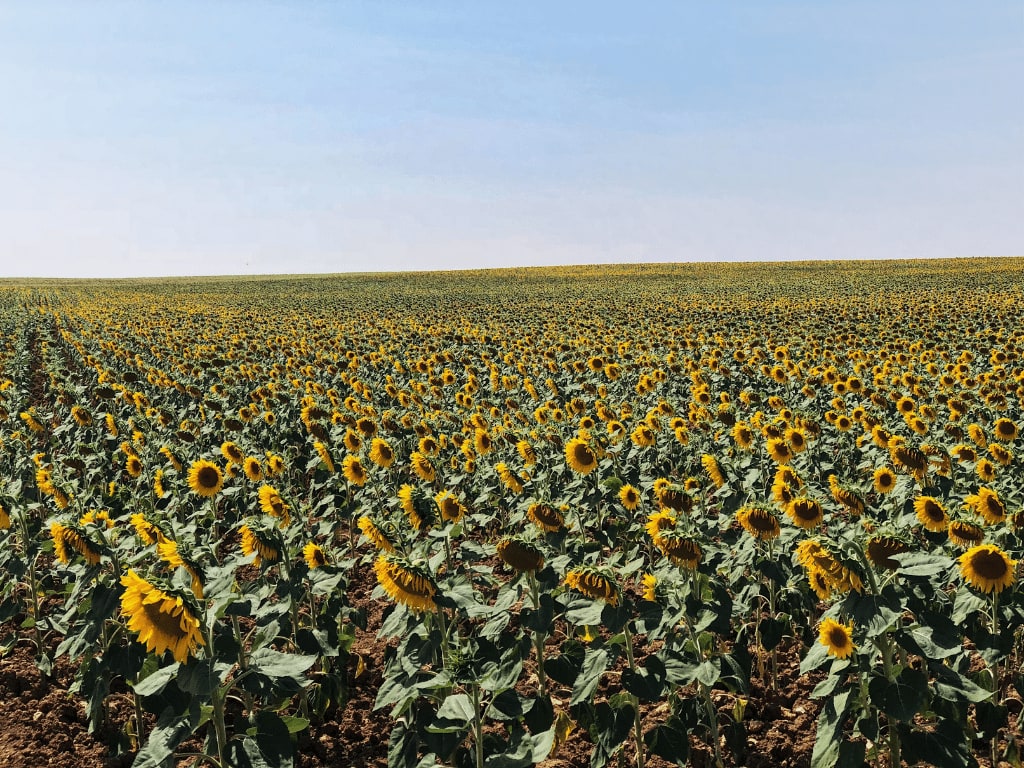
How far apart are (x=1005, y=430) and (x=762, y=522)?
4.66 meters

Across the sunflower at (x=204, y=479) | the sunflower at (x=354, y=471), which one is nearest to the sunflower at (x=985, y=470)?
the sunflower at (x=354, y=471)

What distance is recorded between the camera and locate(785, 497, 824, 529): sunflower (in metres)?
4.23

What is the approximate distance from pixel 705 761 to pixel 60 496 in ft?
15.4

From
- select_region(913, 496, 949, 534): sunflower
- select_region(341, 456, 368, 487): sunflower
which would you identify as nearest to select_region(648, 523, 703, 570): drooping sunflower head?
select_region(913, 496, 949, 534): sunflower

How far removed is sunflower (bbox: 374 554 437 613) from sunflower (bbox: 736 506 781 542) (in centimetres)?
189

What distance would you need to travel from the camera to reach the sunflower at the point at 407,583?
3.06m

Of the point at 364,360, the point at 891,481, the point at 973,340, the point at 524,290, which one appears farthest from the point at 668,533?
the point at 524,290

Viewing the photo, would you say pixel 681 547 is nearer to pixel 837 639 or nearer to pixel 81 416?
pixel 837 639

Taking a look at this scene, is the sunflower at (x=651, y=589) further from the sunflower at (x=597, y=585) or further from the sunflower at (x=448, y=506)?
the sunflower at (x=448, y=506)

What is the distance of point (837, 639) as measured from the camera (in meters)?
3.00

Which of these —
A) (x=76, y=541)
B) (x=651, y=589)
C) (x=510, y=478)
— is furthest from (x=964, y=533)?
(x=76, y=541)

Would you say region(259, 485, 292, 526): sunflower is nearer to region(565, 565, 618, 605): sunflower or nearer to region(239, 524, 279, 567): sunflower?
region(239, 524, 279, 567): sunflower

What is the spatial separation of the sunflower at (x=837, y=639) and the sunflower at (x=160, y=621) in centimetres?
253

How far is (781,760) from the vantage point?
3.70 meters
